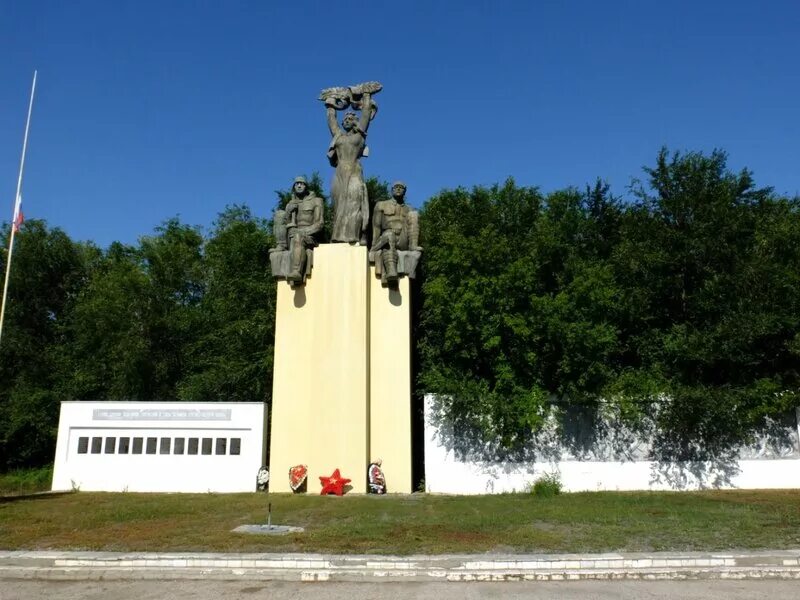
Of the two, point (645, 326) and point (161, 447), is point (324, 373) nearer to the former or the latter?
point (161, 447)

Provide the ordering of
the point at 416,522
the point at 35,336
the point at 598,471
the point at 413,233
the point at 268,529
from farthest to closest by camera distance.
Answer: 1. the point at 35,336
2. the point at 413,233
3. the point at 598,471
4. the point at 416,522
5. the point at 268,529

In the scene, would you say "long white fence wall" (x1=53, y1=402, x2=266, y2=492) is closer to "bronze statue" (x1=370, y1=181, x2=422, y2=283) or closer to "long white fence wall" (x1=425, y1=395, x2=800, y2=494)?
"long white fence wall" (x1=425, y1=395, x2=800, y2=494)

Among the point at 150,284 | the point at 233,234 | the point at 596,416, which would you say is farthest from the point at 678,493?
the point at 150,284

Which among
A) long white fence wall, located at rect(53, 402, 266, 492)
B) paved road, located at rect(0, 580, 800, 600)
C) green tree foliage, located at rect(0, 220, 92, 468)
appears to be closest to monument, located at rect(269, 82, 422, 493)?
long white fence wall, located at rect(53, 402, 266, 492)

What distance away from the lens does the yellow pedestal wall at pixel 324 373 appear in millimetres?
16906

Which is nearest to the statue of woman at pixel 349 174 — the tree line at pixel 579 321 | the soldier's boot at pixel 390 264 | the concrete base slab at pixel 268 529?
the soldier's boot at pixel 390 264

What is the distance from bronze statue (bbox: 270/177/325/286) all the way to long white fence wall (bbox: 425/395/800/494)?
5.09 metres

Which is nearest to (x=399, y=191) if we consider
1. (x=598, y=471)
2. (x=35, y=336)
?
(x=598, y=471)

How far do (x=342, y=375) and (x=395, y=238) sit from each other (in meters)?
4.22

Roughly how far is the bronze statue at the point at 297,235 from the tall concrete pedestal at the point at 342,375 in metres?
0.35

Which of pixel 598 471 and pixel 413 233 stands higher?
pixel 413 233

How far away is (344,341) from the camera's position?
17.6 meters

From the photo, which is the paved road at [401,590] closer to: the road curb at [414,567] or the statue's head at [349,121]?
the road curb at [414,567]

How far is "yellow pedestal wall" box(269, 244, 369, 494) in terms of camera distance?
666 inches
